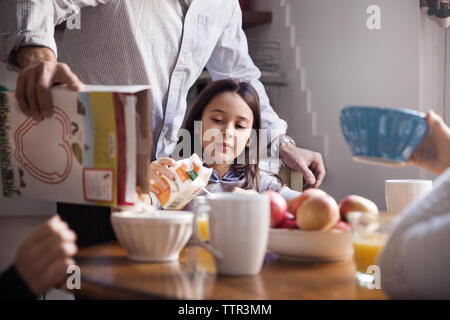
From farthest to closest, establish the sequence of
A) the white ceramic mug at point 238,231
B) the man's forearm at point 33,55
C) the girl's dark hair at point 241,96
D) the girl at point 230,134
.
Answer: the girl's dark hair at point 241,96 → the girl at point 230,134 → the man's forearm at point 33,55 → the white ceramic mug at point 238,231

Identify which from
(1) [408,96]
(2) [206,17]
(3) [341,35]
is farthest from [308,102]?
(2) [206,17]

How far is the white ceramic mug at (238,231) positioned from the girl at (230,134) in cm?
95

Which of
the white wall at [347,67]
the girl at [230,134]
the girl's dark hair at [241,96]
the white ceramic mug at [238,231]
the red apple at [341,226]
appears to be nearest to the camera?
the white ceramic mug at [238,231]

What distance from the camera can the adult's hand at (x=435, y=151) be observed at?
0.87 metres

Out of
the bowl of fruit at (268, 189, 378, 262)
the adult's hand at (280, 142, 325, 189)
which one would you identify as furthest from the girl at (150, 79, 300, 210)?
the bowl of fruit at (268, 189, 378, 262)

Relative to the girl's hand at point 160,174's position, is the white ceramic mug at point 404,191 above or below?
below

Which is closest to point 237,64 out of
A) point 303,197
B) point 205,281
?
point 303,197

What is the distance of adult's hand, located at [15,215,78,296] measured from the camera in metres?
0.61

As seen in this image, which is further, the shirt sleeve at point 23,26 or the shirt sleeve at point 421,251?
the shirt sleeve at point 23,26

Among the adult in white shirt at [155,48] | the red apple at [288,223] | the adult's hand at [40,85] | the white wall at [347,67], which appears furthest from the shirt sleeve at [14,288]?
the white wall at [347,67]

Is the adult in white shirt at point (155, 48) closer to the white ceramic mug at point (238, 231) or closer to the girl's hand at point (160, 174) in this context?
the girl's hand at point (160, 174)

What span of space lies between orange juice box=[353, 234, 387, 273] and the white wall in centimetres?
158
